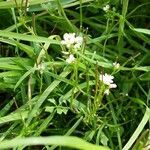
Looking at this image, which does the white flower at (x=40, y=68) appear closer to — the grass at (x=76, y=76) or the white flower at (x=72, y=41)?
the grass at (x=76, y=76)

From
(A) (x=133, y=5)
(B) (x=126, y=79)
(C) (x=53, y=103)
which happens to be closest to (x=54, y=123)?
(C) (x=53, y=103)

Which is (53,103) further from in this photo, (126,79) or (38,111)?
(126,79)

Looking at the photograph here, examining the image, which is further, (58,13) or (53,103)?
(58,13)

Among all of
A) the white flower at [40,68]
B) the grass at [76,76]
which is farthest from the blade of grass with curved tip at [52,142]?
the white flower at [40,68]

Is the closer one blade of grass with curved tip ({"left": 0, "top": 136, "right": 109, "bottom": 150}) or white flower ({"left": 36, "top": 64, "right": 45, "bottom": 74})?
blade of grass with curved tip ({"left": 0, "top": 136, "right": 109, "bottom": 150})

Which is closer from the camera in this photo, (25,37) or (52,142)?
(52,142)

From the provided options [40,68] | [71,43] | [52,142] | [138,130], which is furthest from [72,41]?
[52,142]

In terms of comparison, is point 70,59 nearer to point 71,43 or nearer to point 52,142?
point 71,43

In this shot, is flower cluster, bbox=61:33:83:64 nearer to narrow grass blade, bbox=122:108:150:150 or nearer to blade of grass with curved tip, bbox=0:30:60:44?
blade of grass with curved tip, bbox=0:30:60:44

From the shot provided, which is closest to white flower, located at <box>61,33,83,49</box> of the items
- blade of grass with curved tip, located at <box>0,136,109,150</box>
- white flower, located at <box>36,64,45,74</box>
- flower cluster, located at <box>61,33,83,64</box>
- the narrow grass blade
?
flower cluster, located at <box>61,33,83,64</box>
